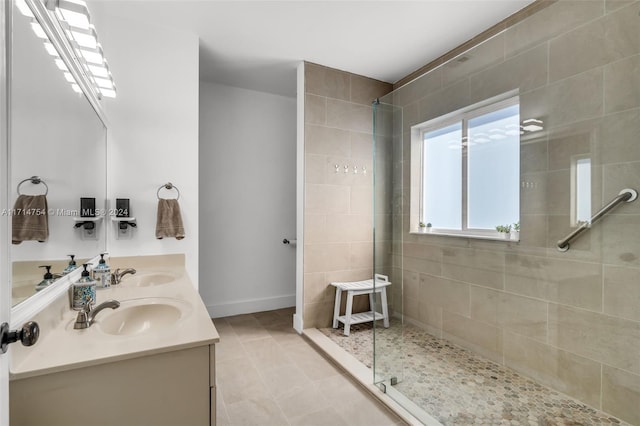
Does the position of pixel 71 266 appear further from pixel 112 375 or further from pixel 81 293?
pixel 112 375

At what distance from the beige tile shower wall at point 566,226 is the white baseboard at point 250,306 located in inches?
93.3

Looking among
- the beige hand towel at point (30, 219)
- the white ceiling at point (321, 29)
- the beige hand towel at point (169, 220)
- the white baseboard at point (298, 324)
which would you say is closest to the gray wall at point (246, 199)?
the white ceiling at point (321, 29)

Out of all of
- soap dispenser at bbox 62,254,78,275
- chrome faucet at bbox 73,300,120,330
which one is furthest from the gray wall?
chrome faucet at bbox 73,300,120,330

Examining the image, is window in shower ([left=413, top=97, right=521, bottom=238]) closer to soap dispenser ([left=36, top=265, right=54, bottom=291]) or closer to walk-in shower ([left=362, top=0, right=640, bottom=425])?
walk-in shower ([left=362, top=0, right=640, bottom=425])

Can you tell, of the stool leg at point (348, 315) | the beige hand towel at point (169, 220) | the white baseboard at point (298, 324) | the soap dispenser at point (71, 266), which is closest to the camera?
the soap dispenser at point (71, 266)

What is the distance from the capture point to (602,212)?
1485 millimetres

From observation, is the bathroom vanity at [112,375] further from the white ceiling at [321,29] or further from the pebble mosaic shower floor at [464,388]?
the white ceiling at [321,29]

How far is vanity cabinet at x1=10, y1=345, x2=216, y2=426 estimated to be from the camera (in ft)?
2.67

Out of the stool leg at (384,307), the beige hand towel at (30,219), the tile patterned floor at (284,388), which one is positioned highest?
the beige hand towel at (30,219)

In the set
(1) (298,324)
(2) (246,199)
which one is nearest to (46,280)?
(1) (298,324)

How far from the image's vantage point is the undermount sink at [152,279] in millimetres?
1899

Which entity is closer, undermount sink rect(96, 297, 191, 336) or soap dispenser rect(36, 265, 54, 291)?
soap dispenser rect(36, 265, 54, 291)

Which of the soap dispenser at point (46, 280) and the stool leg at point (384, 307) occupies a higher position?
the soap dispenser at point (46, 280)

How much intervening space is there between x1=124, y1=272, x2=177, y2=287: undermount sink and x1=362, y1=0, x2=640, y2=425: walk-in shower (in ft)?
4.76
